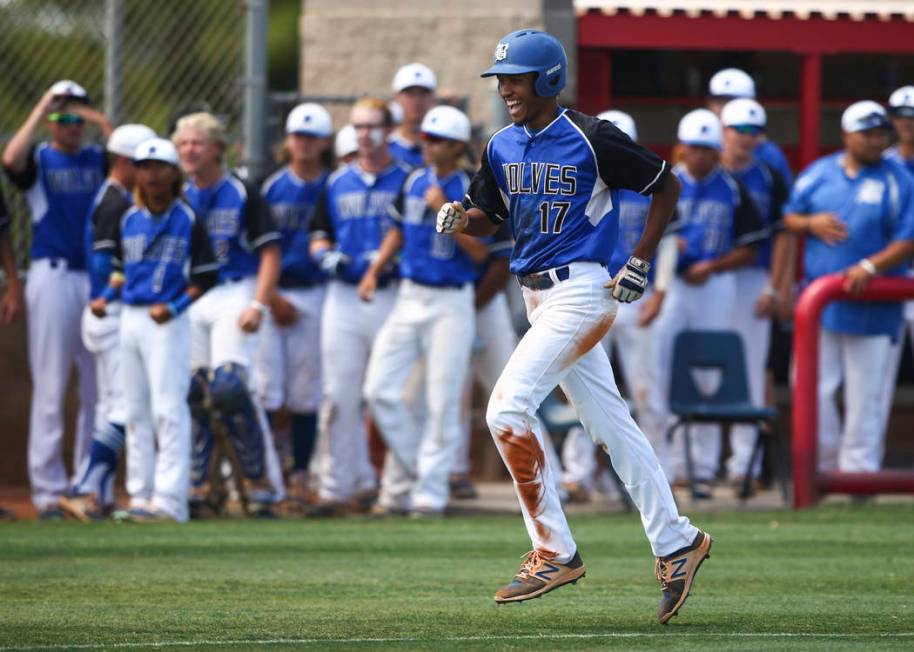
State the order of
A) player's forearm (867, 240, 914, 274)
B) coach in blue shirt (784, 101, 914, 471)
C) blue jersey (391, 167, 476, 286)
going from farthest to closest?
coach in blue shirt (784, 101, 914, 471) → player's forearm (867, 240, 914, 274) → blue jersey (391, 167, 476, 286)

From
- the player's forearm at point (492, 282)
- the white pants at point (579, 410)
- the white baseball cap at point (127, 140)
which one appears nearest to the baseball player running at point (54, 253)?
the white baseball cap at point (127, 140)

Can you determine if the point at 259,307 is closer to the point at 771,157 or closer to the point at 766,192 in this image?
the point at 766,192

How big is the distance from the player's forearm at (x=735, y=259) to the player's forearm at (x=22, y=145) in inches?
172

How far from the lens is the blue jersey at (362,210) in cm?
1088

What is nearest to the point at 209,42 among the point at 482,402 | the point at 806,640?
the point at 482,402

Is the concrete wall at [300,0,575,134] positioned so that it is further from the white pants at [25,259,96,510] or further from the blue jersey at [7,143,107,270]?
the white pants at [25,259,96,510]

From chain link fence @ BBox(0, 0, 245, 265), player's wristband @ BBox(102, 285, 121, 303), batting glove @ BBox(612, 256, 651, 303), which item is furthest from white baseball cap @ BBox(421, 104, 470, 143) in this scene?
batting glove @ BBox(612, 256, 651, 303)

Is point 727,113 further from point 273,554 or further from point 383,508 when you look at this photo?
point 273,554

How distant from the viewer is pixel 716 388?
11.3 meters

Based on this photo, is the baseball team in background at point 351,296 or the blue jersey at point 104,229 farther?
the blue jersey at point 104,229

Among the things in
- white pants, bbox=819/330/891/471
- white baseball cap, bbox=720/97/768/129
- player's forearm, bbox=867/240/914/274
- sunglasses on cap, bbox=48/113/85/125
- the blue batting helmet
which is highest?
white baseball cap, bbox=720/97/768/129

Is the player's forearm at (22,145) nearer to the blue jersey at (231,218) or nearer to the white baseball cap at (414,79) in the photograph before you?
the blue jersey at (231,218)

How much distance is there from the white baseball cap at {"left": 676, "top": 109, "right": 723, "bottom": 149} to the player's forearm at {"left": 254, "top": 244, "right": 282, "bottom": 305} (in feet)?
9.07

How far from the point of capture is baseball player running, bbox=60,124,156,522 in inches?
407
